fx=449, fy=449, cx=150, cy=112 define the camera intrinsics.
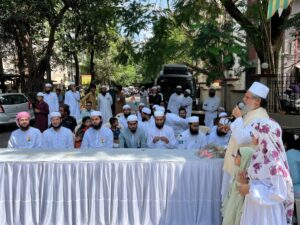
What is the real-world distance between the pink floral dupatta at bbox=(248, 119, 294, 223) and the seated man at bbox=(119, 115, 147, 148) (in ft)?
12.6

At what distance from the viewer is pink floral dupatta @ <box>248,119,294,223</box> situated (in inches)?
158

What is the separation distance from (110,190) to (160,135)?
293 cm

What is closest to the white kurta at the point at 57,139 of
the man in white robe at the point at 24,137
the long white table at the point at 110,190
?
the man in white robe at the point at 24,137

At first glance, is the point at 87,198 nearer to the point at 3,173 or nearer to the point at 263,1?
the point at 3,173

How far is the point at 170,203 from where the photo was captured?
5.36 meters

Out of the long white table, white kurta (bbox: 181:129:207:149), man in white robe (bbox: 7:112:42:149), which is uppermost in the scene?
man in white robe (bbox: 7:112:42:149)

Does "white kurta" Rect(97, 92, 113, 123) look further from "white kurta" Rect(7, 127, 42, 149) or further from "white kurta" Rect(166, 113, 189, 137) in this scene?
"white kurta" Rect(7, 127, 42, 149)

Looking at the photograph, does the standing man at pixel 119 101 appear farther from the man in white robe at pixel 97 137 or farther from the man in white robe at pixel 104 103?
the man in white robe at pixel 97 137

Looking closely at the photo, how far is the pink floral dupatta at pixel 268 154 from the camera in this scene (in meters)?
4.00

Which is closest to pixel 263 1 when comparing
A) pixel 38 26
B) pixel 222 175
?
Result: pixel 222 175

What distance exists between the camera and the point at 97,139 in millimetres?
7605

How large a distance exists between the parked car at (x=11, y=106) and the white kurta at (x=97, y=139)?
988cm

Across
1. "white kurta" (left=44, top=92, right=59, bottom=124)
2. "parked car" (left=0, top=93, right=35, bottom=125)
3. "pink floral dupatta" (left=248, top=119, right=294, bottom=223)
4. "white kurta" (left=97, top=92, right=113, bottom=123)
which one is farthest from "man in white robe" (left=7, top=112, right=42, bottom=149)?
"parked car" (left=0, top=93, right=35, bottom=125)

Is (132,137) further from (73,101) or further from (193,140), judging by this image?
(73,101)
